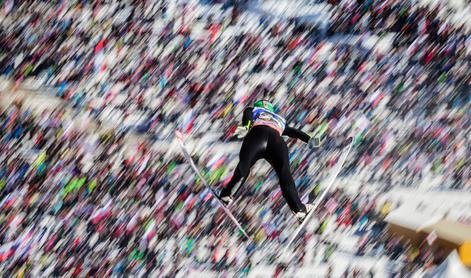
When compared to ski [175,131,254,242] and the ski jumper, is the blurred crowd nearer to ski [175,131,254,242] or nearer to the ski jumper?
ski [175,131,254,242]

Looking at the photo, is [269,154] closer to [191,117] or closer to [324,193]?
[324,193]

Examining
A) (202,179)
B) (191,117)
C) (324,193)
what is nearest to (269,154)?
(324,193)

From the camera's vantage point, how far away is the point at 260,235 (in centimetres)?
688

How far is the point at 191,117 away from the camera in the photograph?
7.98m

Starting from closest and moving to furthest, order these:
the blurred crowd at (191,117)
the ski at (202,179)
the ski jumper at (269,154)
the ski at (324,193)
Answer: the ski jumper at (269,154)
the ski at (324,193)
the ski at (202,179)
the blurred crowd at (191,117)

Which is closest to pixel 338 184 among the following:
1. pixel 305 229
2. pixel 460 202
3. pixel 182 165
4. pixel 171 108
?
pixel 305 229

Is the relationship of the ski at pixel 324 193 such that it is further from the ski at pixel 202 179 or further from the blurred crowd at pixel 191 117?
the ski at pixel 202 179

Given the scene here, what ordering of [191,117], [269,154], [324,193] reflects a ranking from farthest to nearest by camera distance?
[191,117] < [324,193] < [269,154]

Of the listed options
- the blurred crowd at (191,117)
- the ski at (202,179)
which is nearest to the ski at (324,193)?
the blurred crowd at (191,117)

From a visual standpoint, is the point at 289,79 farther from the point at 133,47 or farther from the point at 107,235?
the point at 107,235

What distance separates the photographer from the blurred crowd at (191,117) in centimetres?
709

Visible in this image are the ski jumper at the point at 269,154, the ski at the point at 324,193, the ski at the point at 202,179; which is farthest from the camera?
the ski at the point at 202,179

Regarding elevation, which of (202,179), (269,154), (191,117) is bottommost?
(202,179)

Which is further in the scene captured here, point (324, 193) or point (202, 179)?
point (202, 179)
